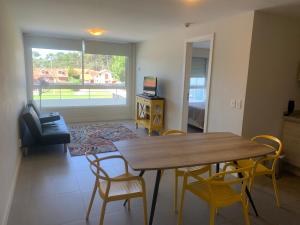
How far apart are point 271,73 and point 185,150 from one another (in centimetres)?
211

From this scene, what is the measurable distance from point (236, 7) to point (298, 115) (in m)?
2.00

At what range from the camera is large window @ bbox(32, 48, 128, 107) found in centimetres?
603


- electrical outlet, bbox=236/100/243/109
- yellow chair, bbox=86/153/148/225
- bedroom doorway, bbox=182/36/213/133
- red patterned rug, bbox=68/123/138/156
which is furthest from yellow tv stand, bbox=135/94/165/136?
yellow chair, bbox=86/153/148/225

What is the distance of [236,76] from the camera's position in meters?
3.29

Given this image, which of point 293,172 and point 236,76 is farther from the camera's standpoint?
point 293,172

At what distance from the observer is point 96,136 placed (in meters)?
5.06

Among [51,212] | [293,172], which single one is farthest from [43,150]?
[293,172]

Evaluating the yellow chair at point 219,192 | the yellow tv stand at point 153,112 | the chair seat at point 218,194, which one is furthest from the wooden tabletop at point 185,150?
the yellow tv stand at point 153,112

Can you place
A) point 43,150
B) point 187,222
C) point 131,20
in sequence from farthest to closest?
point 43,150 < point 131,20 < point 187,222

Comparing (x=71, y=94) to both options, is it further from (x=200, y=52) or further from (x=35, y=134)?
(x=200, y=52)

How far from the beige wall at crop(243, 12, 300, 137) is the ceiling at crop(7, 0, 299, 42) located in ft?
1.64

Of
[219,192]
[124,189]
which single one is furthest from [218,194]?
[124,189]

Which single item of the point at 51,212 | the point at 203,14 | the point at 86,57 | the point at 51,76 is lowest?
the point at 51,212

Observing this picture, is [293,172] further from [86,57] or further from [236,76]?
[86,57]
